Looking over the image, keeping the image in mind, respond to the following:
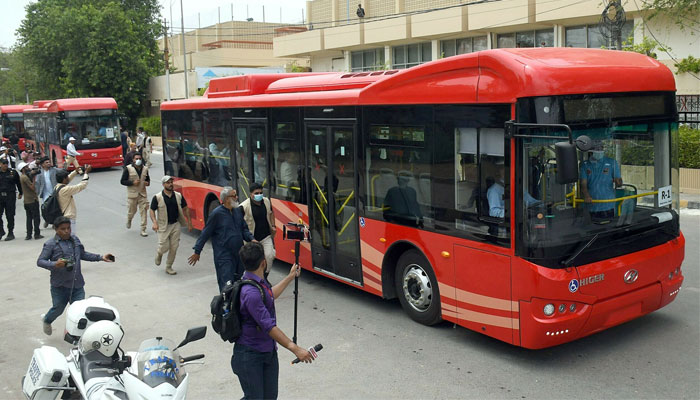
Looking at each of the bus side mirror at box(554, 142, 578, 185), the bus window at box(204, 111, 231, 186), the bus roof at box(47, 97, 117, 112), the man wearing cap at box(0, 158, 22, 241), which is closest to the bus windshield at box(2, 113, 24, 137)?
the bus roof at box(47, 97, 117, 112)

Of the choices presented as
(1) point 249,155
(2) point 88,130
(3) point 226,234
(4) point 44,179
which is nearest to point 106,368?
(3) point 226,234

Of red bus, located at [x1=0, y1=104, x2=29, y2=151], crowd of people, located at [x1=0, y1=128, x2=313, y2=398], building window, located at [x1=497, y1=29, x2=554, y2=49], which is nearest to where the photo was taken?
crowd of people, located at [x1=0, y1=128, x2=313, y2=398]

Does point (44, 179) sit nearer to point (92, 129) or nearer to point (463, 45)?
point (92, 129)

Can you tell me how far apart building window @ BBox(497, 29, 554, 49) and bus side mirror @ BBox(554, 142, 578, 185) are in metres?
24.3

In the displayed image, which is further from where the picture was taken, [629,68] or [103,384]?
[629,68]

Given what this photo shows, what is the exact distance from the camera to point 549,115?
21.6 ft

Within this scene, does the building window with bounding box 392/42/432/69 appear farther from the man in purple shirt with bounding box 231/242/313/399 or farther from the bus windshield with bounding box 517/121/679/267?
the man in purple shirt with bounding box 231/242/313/399

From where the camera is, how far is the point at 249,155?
11.9 m

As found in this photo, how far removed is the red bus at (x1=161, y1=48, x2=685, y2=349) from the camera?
6.67 m

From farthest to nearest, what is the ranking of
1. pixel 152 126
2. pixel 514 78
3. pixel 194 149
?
pixel 152 126 < pixel 194 149 < pixel 514 78

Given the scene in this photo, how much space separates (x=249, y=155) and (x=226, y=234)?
298 cm

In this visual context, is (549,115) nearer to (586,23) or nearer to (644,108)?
(644,108)

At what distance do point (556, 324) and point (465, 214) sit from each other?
145cm

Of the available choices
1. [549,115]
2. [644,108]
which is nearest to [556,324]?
[549,115]
